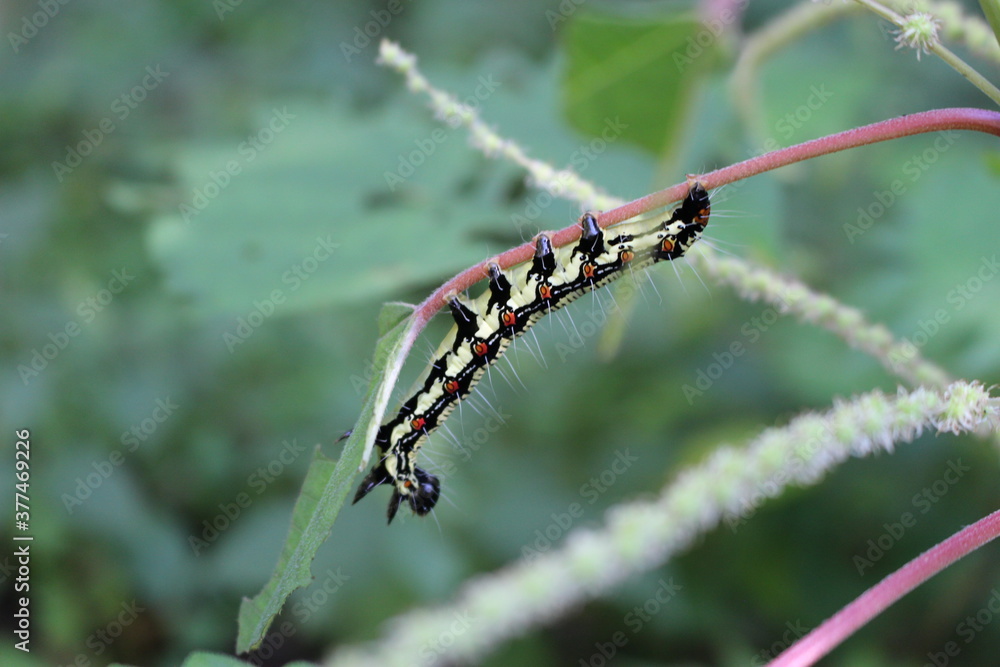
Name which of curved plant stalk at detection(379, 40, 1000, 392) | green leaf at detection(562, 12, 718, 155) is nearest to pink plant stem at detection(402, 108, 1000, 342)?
curved plant stalk at detection(379, 40, 1000, 392)

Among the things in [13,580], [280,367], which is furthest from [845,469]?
[13,580]

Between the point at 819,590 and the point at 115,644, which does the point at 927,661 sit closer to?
the point at 819,590

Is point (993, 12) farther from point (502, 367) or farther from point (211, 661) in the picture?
point (502, 367)

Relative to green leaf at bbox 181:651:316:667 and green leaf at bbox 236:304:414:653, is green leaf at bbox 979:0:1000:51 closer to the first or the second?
green leaf at bbox 236:304:414:653

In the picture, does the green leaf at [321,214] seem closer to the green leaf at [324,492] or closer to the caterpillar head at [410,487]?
the caterpillar head at [410,487]

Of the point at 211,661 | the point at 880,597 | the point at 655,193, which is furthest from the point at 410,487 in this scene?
the point at 880,597

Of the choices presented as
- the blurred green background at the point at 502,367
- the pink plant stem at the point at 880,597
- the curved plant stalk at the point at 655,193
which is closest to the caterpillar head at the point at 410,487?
the curved plant stalk at the point at 655,193
